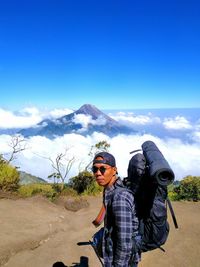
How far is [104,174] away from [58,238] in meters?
5.62

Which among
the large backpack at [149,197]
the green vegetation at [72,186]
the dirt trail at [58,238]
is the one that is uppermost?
the large backpack at [149,197]

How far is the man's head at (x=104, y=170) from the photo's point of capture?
328cm

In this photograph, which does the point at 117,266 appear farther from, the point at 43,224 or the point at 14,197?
the point at 14,197

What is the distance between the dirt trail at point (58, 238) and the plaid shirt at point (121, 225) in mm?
3041

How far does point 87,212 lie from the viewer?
11750mm

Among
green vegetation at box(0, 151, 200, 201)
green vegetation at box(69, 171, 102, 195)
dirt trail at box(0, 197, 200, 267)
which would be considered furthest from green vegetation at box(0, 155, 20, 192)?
green vegetation at box(69, 171, 102, 195)

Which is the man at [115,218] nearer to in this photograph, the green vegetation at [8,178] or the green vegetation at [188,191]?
the green vegetation at [8,178]

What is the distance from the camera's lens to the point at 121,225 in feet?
9.66

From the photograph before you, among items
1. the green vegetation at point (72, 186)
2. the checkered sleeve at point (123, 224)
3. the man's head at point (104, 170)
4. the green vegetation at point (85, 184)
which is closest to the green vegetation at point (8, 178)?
the green vegetation at point (72, 186)

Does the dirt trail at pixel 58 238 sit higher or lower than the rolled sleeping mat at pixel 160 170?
lower

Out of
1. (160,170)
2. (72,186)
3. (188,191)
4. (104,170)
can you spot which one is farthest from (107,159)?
(72,186)

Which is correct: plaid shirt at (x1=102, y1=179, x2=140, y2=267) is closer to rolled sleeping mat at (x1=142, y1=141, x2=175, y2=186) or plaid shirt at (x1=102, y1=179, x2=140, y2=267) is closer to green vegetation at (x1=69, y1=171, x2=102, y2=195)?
rolled sleeping mat at (x1=142, y1=141, x2=175, y2=186)

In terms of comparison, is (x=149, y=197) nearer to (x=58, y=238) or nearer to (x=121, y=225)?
(x=121, y=225)

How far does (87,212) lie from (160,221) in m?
9.06
